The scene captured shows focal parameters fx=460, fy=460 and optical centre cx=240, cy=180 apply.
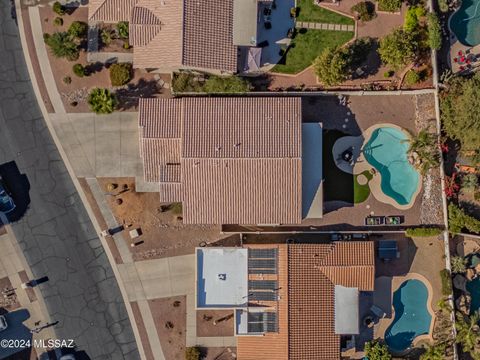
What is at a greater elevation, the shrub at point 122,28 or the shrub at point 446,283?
the shrub at point 122,28

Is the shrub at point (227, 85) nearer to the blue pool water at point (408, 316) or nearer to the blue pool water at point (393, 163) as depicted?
the blue pool water at point (393, 163)

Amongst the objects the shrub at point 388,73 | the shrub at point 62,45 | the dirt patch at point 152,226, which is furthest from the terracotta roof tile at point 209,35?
the shrub at point 388,73

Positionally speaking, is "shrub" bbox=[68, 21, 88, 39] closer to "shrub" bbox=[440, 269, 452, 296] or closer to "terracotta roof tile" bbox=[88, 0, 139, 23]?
"terracotta roof tile" bbox=[88, 0, 139, 23]

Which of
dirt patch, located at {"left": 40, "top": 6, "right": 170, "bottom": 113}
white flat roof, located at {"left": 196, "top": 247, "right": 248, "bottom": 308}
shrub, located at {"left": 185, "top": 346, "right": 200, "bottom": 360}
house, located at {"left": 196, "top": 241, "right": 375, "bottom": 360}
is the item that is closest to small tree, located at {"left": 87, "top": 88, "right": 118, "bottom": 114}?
dirt patch, located at {"left": 40, "top": 6, "right": 170, "bottom": 113}

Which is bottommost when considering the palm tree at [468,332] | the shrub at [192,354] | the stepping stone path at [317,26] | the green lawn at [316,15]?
the shrub at [192,354]

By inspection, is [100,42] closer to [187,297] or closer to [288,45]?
[288,45]
